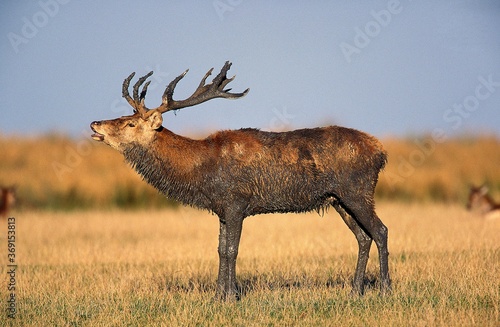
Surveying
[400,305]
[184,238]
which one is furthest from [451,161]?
[400,305]

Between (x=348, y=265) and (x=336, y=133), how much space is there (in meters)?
3.33

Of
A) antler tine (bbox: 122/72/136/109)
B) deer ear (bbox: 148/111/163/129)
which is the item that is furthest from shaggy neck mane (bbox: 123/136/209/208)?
antler tine (bbox: 122/72/136/109)

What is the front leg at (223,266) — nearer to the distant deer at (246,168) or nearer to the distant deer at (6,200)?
the distant deer at (246,168)

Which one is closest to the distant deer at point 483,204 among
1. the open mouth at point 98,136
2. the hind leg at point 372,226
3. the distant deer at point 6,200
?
the hind leg at point 372,226

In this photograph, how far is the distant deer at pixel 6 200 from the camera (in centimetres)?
2083

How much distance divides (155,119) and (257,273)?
129 inches

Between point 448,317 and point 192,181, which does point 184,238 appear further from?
point 448,317

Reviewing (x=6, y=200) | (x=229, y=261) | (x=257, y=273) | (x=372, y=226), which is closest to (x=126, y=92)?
(x=229, y=261)

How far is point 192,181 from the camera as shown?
10.6 metres

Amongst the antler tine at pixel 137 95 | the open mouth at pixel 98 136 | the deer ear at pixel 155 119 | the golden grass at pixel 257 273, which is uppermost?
the antler tine at pixel 137 95

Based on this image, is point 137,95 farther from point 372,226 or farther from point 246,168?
point 372,226

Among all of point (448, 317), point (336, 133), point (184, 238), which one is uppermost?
point (336, 133)

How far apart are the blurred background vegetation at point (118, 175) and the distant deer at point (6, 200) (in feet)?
5.73

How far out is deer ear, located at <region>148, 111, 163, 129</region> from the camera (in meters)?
10.5
